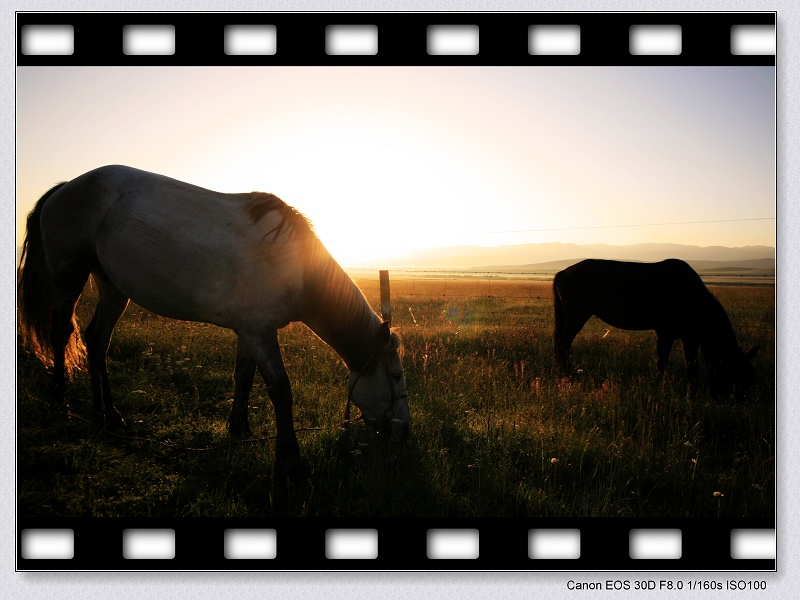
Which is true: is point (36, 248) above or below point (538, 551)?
above

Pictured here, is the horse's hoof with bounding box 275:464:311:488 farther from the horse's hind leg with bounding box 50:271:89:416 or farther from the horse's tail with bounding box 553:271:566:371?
the horse's tail with bounding box 553:271:566:371

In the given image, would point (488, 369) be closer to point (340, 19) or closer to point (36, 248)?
point (340, 19)

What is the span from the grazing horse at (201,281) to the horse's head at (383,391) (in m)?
0.01

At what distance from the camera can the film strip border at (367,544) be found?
109 inches

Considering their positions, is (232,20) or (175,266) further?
(175,266)

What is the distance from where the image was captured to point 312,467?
3715mm

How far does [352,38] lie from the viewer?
3178 millimetres

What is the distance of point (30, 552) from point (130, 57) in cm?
354

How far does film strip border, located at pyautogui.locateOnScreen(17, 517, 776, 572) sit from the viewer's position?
9.07ft

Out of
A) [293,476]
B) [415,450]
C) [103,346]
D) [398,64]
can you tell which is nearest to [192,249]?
[103,346]

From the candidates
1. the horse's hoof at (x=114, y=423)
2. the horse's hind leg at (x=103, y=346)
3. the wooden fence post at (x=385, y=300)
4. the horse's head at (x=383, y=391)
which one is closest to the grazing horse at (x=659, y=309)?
the wooden fence post at (x=385, y=300)

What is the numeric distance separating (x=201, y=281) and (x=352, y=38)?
2.38 meters

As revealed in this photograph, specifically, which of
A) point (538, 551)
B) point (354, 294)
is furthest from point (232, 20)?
point (538, 551)

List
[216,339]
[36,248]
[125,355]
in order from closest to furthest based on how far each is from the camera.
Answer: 1. [36,248]
2. [125,355]
3. [216,339]
